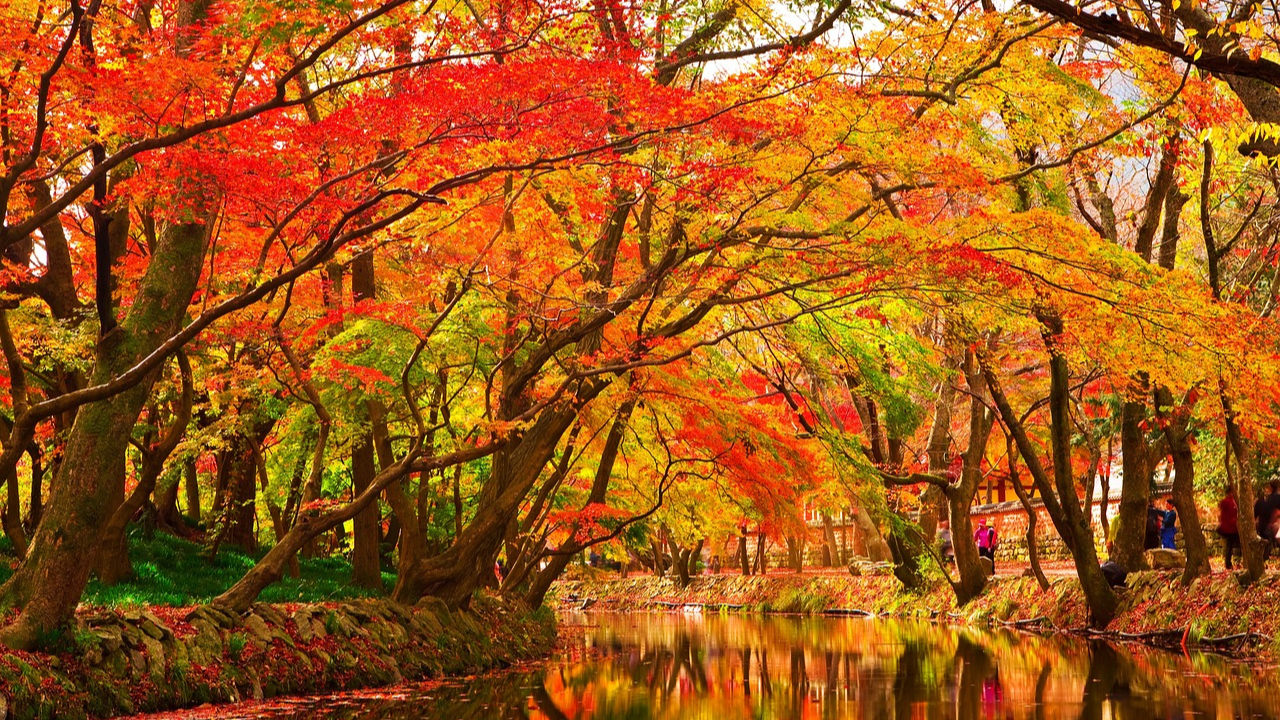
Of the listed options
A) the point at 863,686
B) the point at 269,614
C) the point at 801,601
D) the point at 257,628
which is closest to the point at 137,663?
the point at 257,628

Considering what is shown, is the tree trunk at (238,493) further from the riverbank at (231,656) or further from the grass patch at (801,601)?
the grass patch at (801,601)

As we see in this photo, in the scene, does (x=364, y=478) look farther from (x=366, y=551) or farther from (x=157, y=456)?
(x=157, y=456)

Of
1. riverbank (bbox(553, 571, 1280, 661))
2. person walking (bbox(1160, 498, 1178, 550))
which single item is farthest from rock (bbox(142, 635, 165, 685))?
person walking (bbox(1160, 498, 1178, 550))

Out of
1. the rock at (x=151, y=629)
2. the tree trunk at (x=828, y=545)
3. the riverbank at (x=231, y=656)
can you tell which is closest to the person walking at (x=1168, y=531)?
the tree trunk at (x=828, y=545)

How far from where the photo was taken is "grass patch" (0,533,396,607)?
528 inches

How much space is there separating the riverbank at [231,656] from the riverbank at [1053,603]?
879 cm

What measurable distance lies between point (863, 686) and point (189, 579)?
9.81 meters

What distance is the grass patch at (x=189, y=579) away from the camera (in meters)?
13.4

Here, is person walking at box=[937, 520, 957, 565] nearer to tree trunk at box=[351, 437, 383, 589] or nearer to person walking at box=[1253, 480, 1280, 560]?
person walking at box=[1253, 480, 1280, 560]

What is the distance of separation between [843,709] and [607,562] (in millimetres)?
43416

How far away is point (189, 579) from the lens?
52.6ft

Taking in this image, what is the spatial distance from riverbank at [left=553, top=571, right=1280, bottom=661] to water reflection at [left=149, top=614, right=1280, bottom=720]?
2.81 feet

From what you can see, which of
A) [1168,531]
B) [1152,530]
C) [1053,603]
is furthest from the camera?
[1168,531]

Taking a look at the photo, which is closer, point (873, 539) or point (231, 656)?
point (231, 656)
